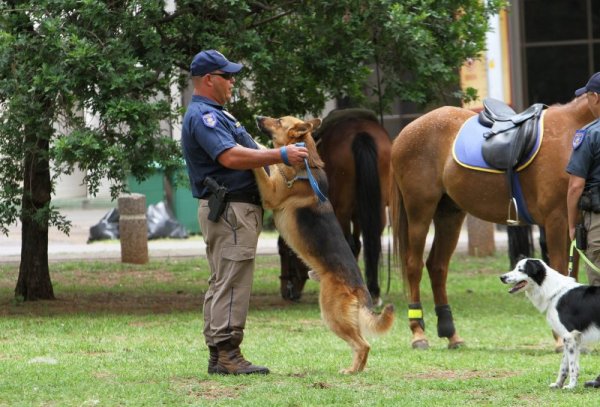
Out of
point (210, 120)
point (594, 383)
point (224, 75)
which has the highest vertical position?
point (224, 75)

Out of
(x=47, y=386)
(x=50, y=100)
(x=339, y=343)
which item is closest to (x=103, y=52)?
(x=50, y=100)

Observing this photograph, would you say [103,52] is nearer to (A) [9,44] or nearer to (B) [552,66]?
(A) [9,44]

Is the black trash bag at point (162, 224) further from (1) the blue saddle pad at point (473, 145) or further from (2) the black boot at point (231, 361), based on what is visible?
(2) the black boot at point (231, 361)

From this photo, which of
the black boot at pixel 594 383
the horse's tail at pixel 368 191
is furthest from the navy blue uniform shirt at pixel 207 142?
the horse's tail at pixel 368 191

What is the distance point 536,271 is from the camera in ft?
25.5

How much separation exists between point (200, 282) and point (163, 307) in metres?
2.36

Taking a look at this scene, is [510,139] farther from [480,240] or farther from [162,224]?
[162,224]

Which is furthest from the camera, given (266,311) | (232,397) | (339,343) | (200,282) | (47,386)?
(200,282)

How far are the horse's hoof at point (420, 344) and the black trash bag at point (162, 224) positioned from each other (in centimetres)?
1211

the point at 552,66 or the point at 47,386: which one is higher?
the point at 552,66

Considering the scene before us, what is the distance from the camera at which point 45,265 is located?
44.9 feet

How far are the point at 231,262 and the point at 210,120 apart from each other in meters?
0.97

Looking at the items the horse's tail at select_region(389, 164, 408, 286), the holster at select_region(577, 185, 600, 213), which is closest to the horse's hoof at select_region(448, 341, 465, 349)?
the horse's tail at select_region(389, 164, 408, 286)

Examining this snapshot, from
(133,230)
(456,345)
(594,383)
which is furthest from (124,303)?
(594,383)
